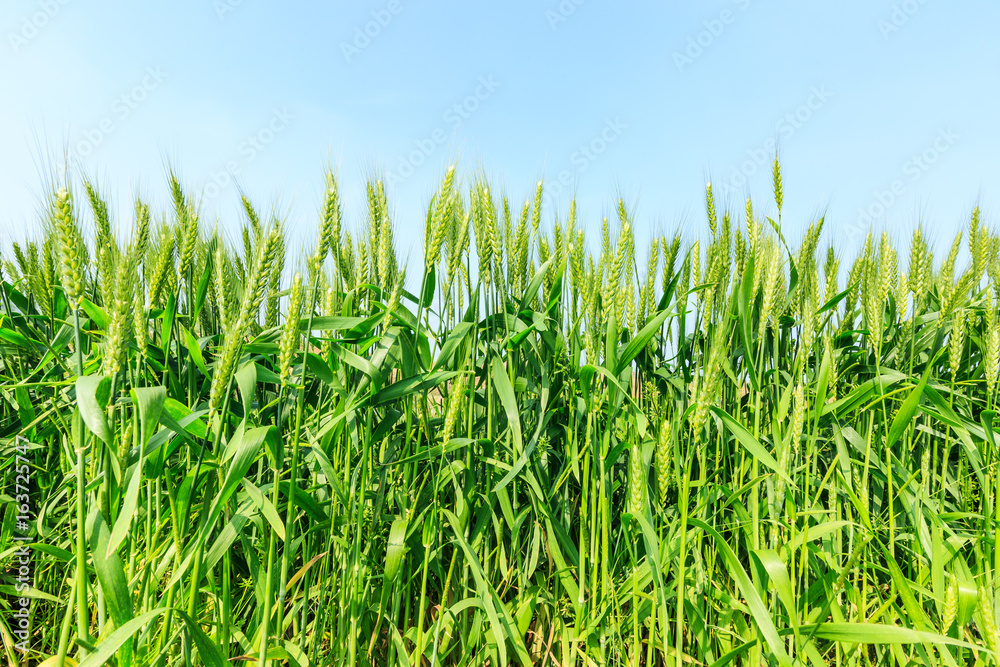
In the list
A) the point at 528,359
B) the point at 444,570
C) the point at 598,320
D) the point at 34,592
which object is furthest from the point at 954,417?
the point at 34,592

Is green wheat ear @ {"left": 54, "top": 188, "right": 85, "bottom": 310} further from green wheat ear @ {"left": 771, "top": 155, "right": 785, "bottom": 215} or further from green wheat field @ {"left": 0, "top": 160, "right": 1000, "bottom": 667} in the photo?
green wheat ear @ {"left": 771, "top": 155, "right": 785, "bottom": 215}

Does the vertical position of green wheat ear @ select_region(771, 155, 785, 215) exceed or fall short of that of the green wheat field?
it exceeds it

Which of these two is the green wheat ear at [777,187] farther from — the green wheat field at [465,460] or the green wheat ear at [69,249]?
the green wheat ear at [69,249]

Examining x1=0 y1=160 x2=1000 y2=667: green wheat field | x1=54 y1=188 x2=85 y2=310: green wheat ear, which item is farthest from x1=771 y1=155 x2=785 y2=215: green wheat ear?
x1=54 y1=188 x2=85 y2=310: green wheat ear

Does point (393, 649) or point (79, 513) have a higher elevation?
point (79, 513)

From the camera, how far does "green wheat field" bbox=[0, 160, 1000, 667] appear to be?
1.12 metres

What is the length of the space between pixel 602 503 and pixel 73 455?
149cm

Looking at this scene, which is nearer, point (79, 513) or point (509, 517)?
point (79, 513)

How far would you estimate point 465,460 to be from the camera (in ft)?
4.92

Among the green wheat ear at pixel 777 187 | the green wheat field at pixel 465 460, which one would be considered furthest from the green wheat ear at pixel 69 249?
the green wheat ear at pixel 777 187

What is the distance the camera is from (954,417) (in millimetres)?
1552

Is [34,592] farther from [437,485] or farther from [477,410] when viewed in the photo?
[477,410]

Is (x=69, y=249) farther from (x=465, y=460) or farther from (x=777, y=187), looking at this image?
(x=777, y=187)

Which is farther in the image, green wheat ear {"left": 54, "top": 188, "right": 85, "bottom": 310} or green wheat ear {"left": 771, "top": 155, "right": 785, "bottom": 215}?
green wheat ear {"left": 771, "top": 155, "right": 785, "bottom": 215}
